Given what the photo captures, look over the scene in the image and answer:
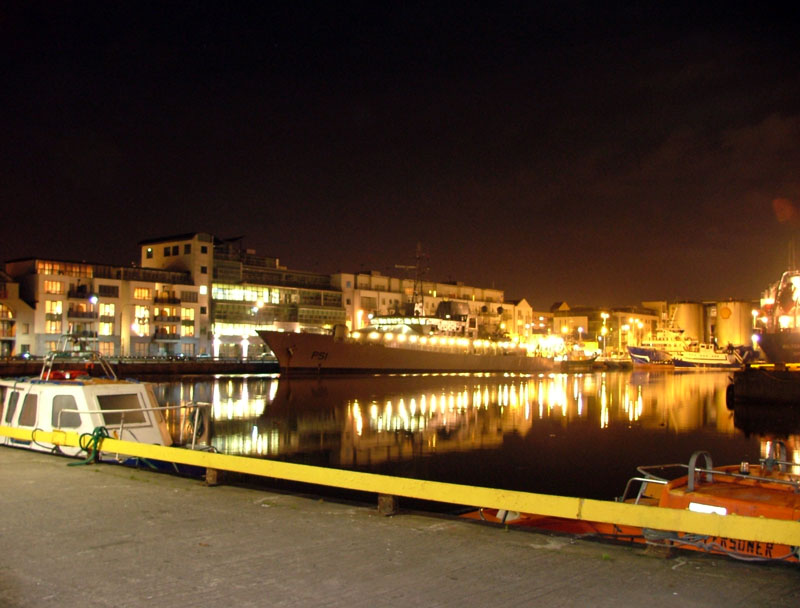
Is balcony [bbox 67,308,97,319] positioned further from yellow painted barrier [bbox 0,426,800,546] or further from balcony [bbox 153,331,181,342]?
yellow painted barrier [bbox 0,426,800,546]

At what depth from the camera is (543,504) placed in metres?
8.09

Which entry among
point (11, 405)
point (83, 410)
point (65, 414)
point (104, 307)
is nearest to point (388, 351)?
point (104, 307)

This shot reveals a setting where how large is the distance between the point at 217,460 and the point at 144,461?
3755mm

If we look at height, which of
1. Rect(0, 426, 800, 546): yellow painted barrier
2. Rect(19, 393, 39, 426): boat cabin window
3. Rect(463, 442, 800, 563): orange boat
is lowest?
Rect(463, 442, 800, 563): orange boat

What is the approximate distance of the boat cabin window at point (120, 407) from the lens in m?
15.1

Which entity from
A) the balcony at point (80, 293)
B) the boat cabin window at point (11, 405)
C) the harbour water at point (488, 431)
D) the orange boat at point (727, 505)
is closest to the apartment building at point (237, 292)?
the balcony at point (80, 293)

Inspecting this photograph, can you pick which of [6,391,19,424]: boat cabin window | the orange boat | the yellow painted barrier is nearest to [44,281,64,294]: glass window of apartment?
[6,391,19,424]: boat cabin window

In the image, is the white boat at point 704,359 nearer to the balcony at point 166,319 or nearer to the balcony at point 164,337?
the balcony at point 166,319

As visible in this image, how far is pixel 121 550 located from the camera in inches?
300

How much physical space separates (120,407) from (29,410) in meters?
2.34

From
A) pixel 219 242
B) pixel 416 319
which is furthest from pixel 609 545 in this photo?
pixel 219 242

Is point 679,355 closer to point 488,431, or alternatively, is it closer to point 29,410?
point 488,431

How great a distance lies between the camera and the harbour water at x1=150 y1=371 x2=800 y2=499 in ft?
69.3

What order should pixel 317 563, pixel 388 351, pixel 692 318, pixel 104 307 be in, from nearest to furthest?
pixel 317 563, pixel 388 351, pixel 104 307, pixel 692 318
